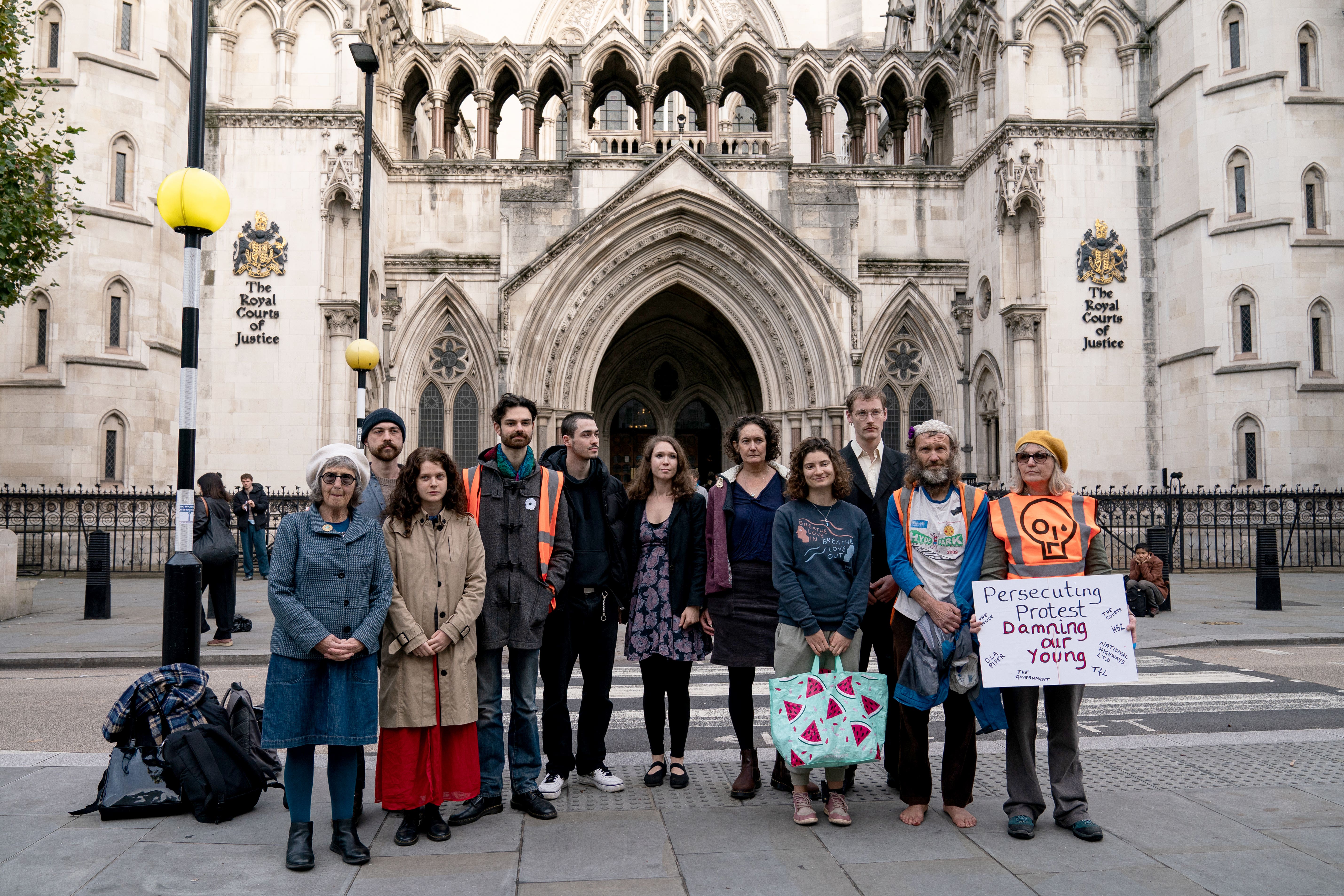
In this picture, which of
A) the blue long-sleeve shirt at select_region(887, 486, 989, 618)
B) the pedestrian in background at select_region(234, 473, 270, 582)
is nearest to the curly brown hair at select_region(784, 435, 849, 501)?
the blue long-sleeve shirt at select_region(887, 486, 989, 618)

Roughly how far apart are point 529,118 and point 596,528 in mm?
21271

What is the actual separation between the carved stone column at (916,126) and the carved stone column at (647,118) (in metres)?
7.11

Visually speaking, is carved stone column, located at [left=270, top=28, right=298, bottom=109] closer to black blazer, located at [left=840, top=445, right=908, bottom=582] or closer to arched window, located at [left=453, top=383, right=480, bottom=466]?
arched window, located at [left=453, top=383, right=480, bottom=466]

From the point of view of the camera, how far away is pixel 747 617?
5121 mm

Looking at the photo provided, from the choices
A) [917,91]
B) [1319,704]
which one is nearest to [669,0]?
[917,91]

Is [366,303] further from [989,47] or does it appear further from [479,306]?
[989,47]

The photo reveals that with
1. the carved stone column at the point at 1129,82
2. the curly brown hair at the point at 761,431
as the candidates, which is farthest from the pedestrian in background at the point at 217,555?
the carved stone column at the point at 1129,82

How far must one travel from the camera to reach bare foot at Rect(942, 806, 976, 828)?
460cm

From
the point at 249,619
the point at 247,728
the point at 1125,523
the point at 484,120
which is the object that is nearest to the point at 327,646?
the point at 247,728

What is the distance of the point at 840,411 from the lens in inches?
870

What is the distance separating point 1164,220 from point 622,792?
21901 millimetres

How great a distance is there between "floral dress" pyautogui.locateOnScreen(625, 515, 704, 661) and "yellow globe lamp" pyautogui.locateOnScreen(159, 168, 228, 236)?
3888 mm

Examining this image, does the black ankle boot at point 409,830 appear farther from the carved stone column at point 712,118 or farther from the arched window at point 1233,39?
the arched window at point 1233,39

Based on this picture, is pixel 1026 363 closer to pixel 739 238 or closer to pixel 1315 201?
pixel 1315 201
